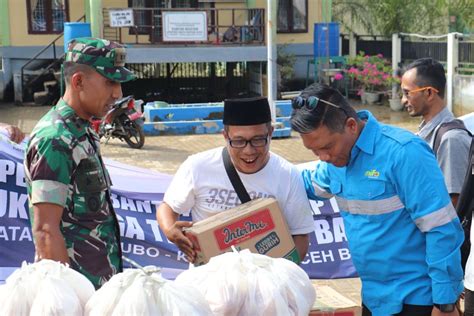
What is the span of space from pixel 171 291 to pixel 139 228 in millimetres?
3238

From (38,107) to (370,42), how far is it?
9510mm

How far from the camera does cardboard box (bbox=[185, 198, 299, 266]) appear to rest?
109 inches

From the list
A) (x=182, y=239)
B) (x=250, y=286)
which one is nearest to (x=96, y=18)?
(x=182, y=239)

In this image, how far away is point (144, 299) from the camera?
72.0 inches

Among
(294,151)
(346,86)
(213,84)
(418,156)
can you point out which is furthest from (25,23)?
(418,156)

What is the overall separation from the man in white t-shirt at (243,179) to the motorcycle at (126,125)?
9.09m

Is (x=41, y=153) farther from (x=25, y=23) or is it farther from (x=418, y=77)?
(x=25, y=23)

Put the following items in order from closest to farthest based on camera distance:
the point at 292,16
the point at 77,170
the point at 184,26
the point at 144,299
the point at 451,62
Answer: the point at 144,299
the point at 77,170
the point at 451,62
the point at 184,26
the point at 292,16

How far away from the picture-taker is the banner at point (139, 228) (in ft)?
16.2

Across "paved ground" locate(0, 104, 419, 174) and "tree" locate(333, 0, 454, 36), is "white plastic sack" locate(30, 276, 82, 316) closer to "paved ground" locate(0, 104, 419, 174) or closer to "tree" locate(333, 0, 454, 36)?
"paved ground" locate(0, 104, 419, 174)

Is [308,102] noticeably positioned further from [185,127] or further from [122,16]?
[122,16]

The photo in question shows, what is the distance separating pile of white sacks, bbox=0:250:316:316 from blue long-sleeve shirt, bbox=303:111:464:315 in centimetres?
76

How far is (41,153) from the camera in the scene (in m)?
2.70

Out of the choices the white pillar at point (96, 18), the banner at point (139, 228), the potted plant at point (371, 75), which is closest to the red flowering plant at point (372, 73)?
the potted plant at point (371, 75)
